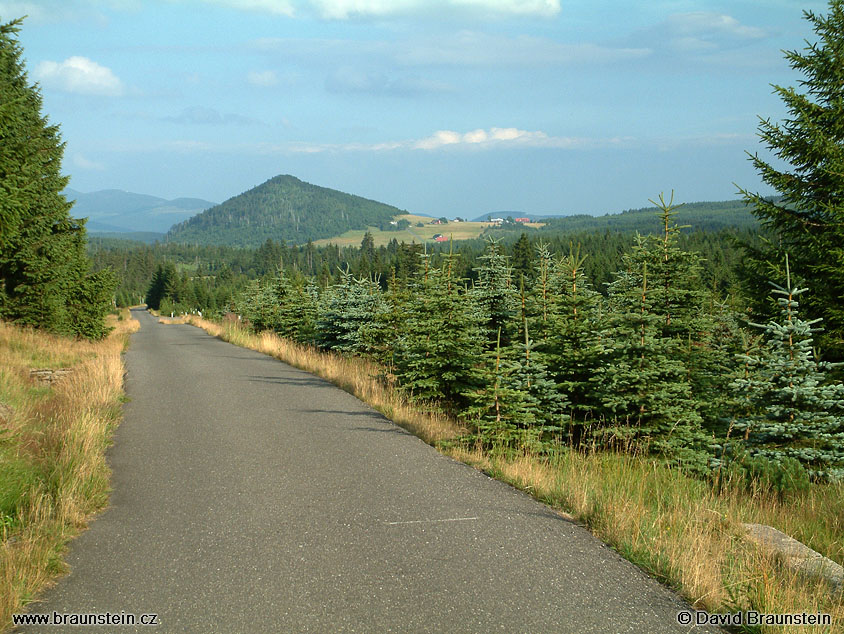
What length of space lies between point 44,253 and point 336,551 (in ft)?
72.9

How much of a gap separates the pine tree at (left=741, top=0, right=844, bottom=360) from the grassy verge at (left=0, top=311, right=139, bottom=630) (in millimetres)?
13374

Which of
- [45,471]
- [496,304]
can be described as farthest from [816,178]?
[45,471]

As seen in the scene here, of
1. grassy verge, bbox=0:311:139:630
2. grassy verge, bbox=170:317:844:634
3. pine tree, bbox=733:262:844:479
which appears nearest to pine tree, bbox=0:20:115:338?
grassy verge, bbox=0:311:139:630

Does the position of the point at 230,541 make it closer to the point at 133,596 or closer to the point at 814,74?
the point at 133,596

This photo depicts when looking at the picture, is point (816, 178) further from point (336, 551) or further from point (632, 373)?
point (336, 551)

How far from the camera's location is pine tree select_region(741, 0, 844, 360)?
12789 mm

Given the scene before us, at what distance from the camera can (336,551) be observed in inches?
180

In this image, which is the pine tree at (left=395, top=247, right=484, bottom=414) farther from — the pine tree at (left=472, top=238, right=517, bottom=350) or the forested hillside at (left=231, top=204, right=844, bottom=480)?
the pine tree at (left=472, top=238, right=517, bottom=350)

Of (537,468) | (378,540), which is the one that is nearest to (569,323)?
(537,468)

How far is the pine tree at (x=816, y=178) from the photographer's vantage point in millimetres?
12789

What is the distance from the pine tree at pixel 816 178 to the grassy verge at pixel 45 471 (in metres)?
13.4

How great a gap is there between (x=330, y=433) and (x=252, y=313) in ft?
92.7

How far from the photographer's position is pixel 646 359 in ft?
29.6

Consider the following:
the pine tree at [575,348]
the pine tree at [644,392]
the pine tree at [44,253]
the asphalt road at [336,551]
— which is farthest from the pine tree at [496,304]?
the pine tree at [44,253]
